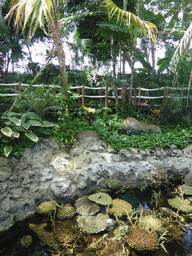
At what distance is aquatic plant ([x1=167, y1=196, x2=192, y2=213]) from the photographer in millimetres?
3729

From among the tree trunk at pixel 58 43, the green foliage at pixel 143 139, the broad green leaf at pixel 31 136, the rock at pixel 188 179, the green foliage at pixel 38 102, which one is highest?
the tree trunk at pixel 58 43

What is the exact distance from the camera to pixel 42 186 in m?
4.01

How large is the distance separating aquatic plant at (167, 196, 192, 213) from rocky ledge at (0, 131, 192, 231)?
706 mm

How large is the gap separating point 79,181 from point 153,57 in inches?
464

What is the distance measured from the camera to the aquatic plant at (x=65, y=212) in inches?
137

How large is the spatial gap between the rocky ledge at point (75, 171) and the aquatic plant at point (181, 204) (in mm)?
706

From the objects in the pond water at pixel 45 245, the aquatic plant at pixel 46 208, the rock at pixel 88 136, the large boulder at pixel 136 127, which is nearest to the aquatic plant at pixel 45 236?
the pond water at pixel 45 245

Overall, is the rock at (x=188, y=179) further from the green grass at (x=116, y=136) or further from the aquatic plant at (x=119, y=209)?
Result: the aquatic plant at (x=119, y=209)

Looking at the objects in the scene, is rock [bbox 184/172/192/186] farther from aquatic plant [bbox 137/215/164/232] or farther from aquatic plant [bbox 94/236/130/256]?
aquatic plant [bbox 94/236/130/256]

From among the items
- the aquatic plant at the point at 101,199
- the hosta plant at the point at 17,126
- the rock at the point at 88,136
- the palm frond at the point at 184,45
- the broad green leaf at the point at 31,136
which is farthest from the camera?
the palm frond at the point at 184,45

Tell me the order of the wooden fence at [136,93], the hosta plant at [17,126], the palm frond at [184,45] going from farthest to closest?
the wooden fence at [136,93], the palm frond at [184,45], the hosta plant at [17,126]

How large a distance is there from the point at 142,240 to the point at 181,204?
1488 millimetres

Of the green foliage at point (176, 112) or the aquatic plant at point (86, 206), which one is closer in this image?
the aquatic plant at point (86, 206)

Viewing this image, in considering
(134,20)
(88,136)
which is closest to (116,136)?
(88,136)
